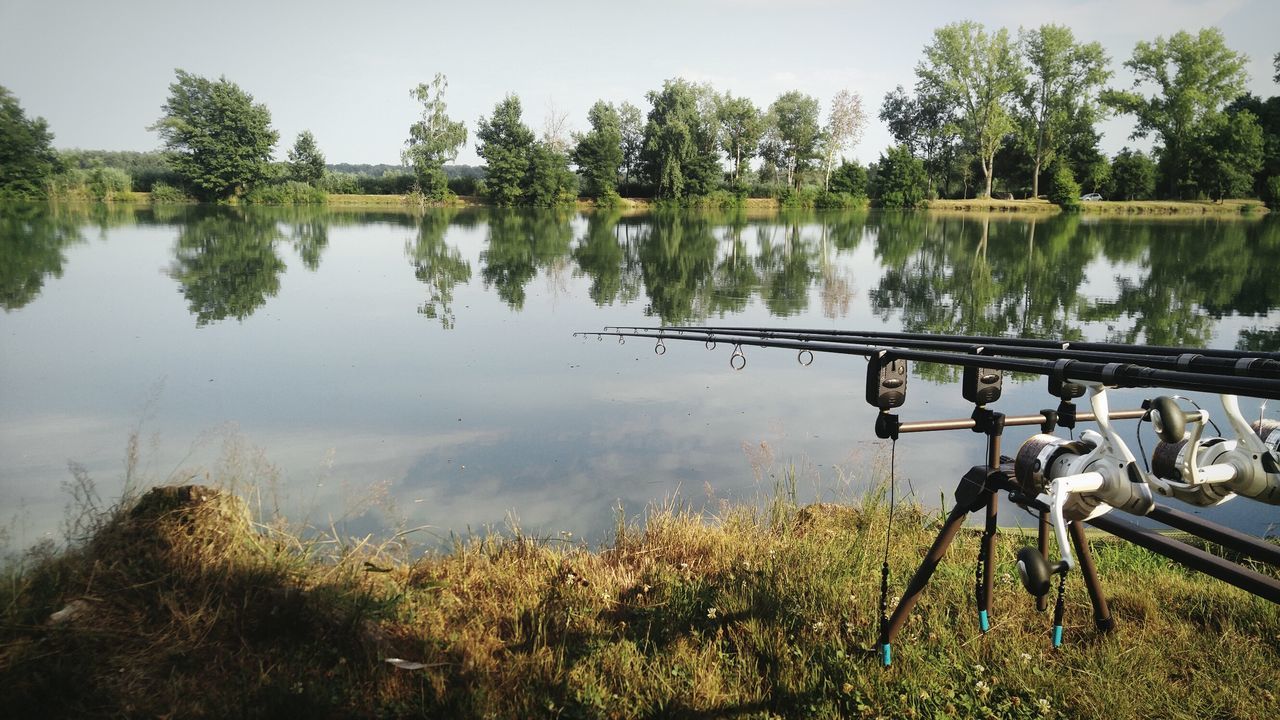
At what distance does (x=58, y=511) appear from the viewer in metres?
5.09

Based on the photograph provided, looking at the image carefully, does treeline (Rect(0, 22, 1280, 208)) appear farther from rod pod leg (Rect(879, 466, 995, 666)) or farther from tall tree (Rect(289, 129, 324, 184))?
rod pod leg (Rect(879, 466, 995, 666))

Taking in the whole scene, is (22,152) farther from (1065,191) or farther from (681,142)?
(1065,191)

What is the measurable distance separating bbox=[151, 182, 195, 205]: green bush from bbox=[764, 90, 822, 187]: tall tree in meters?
45.1

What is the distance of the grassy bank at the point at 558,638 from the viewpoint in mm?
2629

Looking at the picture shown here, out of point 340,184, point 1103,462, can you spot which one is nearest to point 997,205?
point 340,184

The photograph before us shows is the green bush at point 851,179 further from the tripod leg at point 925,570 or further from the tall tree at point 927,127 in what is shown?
the tripod leg at point 925,570

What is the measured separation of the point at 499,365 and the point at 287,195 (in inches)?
1994

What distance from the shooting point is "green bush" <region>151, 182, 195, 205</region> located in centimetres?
4928

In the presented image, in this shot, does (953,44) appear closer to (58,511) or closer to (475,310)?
(475,310)

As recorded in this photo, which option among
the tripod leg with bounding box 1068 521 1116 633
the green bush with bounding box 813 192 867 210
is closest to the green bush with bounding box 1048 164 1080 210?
the green bush with bounding box 813 192 867 210

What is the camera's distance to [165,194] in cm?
4972

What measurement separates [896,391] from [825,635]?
4.48ft

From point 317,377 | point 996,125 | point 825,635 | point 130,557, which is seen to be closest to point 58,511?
point 130,557

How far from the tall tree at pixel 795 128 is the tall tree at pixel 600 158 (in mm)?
14400
